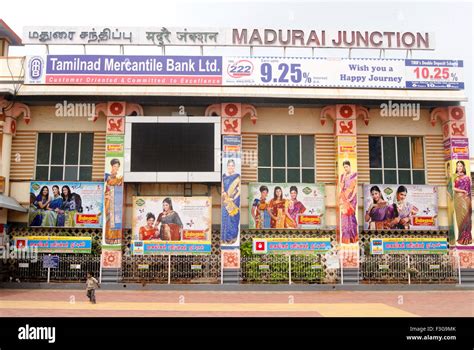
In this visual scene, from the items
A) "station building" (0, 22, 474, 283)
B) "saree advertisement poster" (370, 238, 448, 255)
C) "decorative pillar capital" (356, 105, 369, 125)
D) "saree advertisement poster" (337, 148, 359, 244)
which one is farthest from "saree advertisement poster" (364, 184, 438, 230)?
"decorative pillar capital" (356, 105, 369, 125)

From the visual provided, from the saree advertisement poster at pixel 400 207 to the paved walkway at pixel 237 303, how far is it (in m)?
3.80

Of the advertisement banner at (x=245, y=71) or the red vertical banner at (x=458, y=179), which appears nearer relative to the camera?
the red vertical banner at (x=458, y=179)

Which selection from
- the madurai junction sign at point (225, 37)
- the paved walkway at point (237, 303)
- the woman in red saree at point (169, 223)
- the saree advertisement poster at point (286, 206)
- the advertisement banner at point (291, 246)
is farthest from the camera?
the madurai junction sign at point (225, 37)

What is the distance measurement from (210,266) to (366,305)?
28.5ft

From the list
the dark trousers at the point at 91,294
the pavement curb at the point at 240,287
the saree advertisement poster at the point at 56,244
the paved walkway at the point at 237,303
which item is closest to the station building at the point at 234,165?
the saree advertisement poster at the point at 56,244

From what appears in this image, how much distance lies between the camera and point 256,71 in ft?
83.9

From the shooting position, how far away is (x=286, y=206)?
83.3 ft

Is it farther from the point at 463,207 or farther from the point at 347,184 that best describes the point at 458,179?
the point at 347,184

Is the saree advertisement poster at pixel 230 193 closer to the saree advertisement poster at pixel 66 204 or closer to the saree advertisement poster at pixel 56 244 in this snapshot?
the saree advertisement poster at pixel 66 204

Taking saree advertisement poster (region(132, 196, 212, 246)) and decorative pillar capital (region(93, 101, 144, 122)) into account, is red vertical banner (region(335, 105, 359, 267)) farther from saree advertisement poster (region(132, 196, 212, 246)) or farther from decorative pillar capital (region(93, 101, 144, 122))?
decorative pillar capital (region(93, 101, 144, 122))

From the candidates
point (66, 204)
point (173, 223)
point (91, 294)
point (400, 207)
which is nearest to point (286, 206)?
point (173, 223)

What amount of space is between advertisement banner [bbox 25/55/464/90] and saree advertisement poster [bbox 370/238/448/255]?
7.85m

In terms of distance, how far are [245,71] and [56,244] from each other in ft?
41.8

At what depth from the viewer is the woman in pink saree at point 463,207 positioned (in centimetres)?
2511
